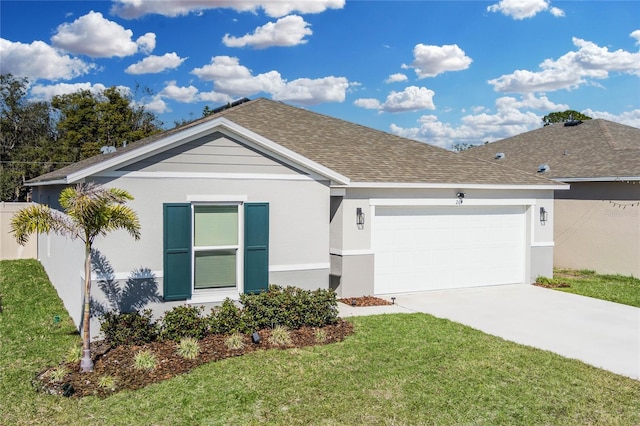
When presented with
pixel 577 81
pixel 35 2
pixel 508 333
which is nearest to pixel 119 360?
pixel 508 333

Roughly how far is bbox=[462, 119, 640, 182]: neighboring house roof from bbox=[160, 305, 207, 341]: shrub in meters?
12.6

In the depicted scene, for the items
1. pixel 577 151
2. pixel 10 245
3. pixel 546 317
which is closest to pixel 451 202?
pixel 546 317

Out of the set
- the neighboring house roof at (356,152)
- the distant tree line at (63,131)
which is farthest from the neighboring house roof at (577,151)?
the distant tree line at (63,131)

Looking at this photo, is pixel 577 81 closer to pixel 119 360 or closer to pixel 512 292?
pixel 512 292

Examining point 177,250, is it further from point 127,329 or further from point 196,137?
point 196,137

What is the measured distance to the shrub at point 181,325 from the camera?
26.9 feet

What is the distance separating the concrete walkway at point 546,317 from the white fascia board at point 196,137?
2.98m

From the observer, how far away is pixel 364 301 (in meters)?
11.6

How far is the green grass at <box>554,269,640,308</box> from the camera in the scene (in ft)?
41.3

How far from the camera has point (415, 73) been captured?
27.5 meters

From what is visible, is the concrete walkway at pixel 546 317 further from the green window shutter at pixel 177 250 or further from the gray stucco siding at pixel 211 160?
the gray stucco siding at pixel 211 160

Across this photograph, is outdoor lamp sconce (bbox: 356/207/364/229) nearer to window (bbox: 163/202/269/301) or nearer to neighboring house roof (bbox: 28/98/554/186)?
neighboring house roof (bbox: 28/98/554/186)

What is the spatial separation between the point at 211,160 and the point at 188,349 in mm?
3350

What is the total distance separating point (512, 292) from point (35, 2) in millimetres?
17302
